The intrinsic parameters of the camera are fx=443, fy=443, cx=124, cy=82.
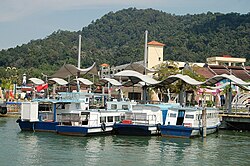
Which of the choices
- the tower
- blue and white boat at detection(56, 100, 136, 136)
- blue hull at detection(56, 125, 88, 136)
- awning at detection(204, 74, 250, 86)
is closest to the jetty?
awning at detection(204, 74, 250, 86)

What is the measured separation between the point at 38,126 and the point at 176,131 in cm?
1408

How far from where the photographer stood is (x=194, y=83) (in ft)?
173

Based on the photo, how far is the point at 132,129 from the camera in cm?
4194

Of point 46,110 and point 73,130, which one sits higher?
point 46,110

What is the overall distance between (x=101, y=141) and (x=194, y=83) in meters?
18.0

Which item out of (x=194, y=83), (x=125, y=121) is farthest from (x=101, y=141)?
(x=194, y=83)

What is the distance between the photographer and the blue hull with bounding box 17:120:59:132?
44.2 m

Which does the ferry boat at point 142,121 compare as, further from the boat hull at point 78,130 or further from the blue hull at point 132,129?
the boat hull at point 78,130

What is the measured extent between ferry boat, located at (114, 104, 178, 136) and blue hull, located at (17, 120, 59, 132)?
643cm

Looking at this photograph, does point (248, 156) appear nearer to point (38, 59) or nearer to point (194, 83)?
point (194, 83)

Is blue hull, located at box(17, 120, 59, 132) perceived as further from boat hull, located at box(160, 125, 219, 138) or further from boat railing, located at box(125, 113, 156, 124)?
boat hull, located at box(160, 125, 219, 138)

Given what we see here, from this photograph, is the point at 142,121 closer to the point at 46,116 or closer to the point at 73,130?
the point at 73,130

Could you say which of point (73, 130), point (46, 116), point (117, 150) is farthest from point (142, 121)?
point (46, 116)

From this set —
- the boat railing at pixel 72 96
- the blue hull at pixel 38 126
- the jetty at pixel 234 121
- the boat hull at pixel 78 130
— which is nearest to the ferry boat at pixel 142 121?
the boat hull at pixel 78 130
